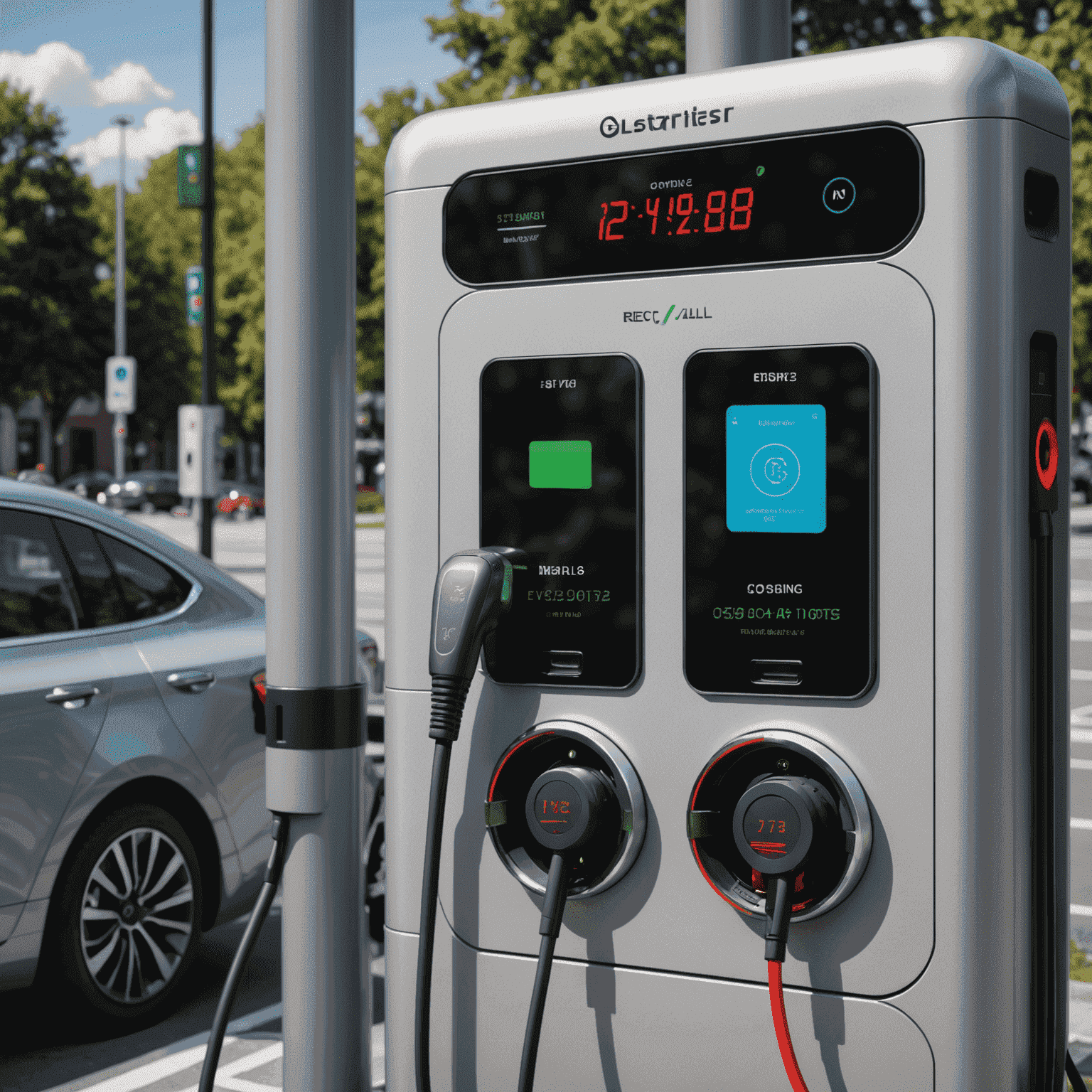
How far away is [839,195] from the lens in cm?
230

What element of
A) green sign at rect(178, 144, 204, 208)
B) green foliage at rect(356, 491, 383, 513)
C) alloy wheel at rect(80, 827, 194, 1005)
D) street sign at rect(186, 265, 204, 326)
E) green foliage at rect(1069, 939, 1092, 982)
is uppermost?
green sign at rect(178, 144, 204, 208)

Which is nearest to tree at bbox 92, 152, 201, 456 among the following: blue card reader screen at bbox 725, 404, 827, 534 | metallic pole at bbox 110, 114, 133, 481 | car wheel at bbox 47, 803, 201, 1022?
metallic pole at bbox 110, 114, 133, 481

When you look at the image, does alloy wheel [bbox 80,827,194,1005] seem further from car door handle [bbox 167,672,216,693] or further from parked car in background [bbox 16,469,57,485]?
parked car in background [bbox 16,469,57,485]

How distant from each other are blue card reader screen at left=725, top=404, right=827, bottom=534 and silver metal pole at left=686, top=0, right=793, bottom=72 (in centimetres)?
106

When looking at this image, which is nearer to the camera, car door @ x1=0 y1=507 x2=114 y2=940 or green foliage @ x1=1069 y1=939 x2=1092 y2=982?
car door @ x1=0 y1=507 x2=114 y2=940

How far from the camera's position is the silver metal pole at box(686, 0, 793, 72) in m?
3.12

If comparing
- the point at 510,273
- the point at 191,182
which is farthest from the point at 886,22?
the point at 510,273

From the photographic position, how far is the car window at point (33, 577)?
475 centimetres

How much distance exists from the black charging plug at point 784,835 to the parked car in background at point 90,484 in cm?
4360

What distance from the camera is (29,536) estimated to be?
4.82 m

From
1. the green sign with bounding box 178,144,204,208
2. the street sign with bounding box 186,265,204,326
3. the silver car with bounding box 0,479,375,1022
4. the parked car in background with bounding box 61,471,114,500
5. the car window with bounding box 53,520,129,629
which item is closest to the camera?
the silver car with bounding box 0,479,375,1022

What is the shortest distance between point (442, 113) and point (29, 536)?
8.83ft

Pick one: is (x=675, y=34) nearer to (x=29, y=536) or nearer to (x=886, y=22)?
(x=886, y=22)

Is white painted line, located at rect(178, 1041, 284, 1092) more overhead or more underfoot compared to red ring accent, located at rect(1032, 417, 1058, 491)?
more underfoot
